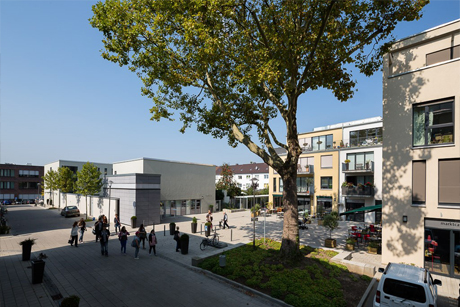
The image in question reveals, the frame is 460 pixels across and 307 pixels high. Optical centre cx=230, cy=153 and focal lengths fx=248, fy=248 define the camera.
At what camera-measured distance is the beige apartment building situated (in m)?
11.3

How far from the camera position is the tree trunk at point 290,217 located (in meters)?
11.8

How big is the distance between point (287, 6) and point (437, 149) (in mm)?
9461

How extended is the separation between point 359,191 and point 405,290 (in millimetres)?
22412

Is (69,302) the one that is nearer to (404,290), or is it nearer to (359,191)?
(404,290)

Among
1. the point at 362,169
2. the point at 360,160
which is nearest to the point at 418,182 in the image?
the point at 362,169

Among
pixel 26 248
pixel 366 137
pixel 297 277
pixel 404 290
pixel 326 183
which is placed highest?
pixel 366 137

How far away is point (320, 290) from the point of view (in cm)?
913

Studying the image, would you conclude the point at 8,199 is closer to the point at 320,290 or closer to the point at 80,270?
the point at 80,270

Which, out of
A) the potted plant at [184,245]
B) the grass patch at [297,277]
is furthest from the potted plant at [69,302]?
the potted plant at [184,245]

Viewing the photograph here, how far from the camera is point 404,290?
711 cm

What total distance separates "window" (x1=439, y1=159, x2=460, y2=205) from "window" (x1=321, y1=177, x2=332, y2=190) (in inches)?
806

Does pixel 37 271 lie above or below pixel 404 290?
below

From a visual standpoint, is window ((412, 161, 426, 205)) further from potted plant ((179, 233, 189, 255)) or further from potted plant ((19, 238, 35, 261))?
potted plant ((19, 238, 35, 261))

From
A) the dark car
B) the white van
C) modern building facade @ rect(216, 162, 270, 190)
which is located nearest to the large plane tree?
the white van
